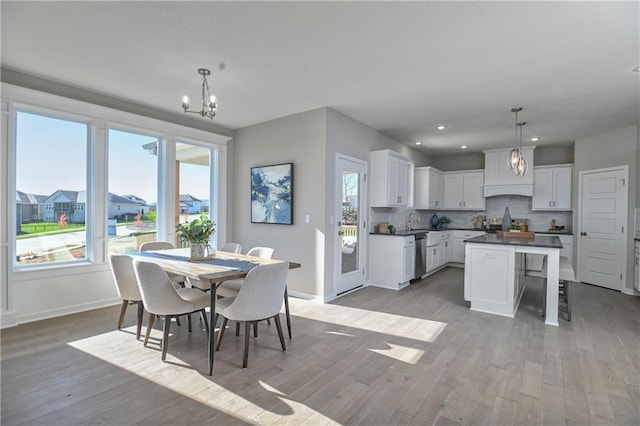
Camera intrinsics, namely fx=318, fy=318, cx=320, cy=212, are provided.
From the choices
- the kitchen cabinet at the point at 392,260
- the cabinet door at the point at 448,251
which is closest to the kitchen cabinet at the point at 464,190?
the cabinet door at the point at 448,251

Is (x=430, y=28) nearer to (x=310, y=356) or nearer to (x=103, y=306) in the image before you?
(x=310, y=356)

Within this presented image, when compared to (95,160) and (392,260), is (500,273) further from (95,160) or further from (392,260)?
(95,160)

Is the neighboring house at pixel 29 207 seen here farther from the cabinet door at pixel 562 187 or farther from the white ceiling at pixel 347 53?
the cabinet door at pixel 562 187

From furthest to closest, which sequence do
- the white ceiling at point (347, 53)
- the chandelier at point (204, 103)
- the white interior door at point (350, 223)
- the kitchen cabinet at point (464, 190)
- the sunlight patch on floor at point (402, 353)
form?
the kitchen cabinet at point (464, 190)
the white interior door at point (350, 223)
the chandelier at point (204, 103)
the sunlight patch on floor at point (402, 353)
the white ceiling at point (347, 53)

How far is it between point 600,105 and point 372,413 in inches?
191

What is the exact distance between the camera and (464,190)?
24.8 feet

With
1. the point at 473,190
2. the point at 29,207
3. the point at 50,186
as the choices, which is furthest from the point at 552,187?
the point at 29,207


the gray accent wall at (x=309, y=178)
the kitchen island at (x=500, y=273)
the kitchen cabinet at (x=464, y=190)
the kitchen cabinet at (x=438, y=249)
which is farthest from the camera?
the kitchen cabinet at (x=464, y=190)

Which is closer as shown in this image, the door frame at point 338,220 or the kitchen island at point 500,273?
the kitchen island at point 500,273

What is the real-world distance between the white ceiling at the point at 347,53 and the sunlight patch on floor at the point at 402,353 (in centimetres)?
270

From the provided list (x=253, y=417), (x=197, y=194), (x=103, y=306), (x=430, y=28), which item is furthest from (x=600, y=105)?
(x=103, y=306)

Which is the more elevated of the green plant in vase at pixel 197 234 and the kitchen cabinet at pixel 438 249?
the green plant in vase at pixel 197 234

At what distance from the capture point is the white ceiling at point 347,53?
7.57 ft

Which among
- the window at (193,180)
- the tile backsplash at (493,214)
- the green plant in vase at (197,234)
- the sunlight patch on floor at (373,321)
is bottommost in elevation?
the sunlight patch on floor at (373,321)
